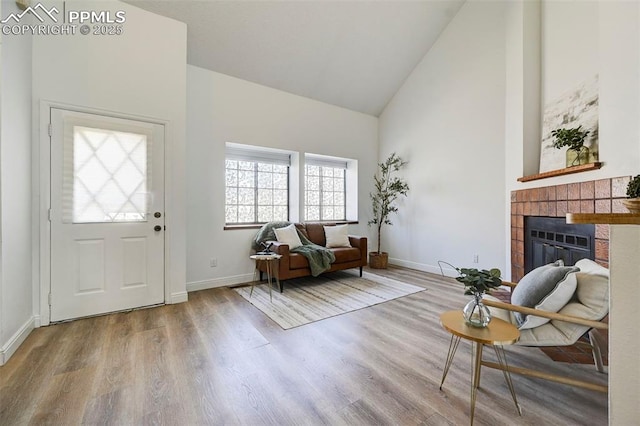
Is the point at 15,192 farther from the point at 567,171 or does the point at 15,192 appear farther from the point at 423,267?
the point at 423,267

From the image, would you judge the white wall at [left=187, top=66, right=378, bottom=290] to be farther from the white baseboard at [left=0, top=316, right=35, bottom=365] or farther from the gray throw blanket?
the white baseboard at [left=0, top=316, right=35, bottom=365]

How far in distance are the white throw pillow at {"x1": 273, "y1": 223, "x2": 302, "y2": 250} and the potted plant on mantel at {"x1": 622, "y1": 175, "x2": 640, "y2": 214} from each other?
3.16 metres

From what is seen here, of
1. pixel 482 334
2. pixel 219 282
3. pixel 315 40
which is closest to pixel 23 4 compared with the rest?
pixel 315 40

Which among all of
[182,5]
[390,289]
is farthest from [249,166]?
[390,289]

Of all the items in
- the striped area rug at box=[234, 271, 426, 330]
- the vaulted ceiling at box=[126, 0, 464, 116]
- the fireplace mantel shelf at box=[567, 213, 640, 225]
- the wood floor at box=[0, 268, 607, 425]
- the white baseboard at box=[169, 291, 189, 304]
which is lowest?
the wood floor at box=[0, 268, 607, 425]

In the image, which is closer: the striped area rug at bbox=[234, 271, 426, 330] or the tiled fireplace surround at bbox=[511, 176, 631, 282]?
the tiled fireplace surround at bbox=[511, 176, 631, 282]

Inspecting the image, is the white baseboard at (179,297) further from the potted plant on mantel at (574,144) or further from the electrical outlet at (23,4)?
the potted plant on mantel at (574,144)

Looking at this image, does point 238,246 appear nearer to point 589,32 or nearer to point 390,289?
point 390,289

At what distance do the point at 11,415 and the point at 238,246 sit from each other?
2629 mm

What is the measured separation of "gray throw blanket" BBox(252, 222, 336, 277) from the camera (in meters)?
3.61

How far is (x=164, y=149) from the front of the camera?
3.00 meters

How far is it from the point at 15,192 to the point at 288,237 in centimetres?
265

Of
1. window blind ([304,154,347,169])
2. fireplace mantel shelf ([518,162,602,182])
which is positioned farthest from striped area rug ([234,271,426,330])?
window blind ([304,154,347,169])

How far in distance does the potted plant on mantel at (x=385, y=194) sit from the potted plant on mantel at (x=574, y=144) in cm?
241
